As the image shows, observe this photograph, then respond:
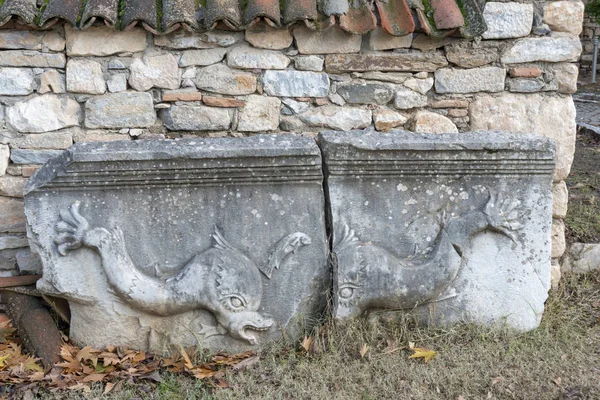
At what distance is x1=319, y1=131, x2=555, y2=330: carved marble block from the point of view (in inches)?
141

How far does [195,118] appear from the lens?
3.79 m

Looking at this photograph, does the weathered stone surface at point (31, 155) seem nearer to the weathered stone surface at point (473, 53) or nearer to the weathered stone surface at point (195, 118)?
the weathered stone surface at point (195, 118)

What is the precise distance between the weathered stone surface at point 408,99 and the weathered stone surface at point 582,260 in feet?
4.59

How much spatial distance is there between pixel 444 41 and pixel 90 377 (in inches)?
96.6

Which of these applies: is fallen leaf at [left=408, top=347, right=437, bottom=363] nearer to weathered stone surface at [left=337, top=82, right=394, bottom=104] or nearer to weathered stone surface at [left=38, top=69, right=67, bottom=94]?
weathered stone surface at [left=337, top=82, right=394, bottom=104]

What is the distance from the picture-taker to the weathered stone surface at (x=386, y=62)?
377cm

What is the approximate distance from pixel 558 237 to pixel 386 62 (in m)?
1.44

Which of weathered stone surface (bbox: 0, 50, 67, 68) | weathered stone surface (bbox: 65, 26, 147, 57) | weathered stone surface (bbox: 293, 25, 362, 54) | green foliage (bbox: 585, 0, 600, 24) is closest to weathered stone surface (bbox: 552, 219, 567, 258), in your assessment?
weathered stone surface (bbox: 293, 25, 362, 54)

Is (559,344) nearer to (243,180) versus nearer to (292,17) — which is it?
(243,180)

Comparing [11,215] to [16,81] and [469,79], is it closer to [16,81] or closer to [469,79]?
[16,81]

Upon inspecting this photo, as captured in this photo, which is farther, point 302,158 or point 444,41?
point 444,41

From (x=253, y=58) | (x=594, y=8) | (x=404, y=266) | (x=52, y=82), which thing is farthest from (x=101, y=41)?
(x=594, y=8)

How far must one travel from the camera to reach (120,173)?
345cm

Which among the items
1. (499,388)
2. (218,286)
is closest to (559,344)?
(499,388)
